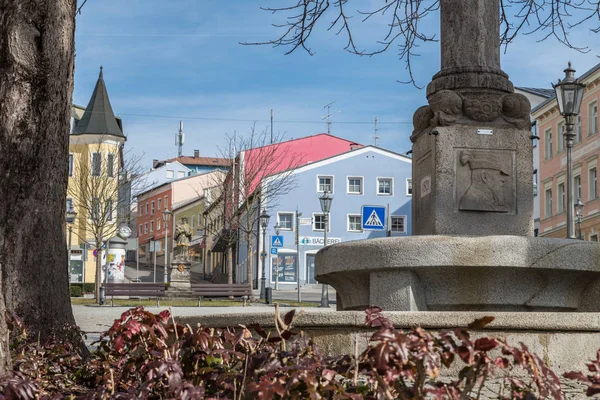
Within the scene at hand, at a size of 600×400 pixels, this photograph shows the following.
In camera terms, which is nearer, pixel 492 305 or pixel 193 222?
pixel 492 305

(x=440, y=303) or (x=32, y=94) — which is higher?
(x=32, y=94)

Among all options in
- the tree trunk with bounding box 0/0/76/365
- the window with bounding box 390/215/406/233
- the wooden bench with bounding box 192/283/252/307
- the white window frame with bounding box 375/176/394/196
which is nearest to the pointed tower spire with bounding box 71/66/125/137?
the white window frame with bounding box 375/176/394/196

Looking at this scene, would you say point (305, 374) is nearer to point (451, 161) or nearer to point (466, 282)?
point (466, 282)

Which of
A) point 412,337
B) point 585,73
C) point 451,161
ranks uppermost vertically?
point 585,73

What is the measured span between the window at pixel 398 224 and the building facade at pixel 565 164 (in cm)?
1074

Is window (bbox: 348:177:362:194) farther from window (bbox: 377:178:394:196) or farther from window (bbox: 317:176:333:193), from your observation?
window (bbox: 377:178:394:196)

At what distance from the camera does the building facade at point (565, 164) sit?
47.7 m

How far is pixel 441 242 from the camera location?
6.55 metres

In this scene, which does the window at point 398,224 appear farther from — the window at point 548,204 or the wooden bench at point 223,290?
the wooden bench at point 223,290

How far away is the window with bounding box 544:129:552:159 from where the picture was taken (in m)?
55.1

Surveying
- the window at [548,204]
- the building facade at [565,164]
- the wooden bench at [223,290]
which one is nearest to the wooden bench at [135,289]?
the wooden bench at [223,290]

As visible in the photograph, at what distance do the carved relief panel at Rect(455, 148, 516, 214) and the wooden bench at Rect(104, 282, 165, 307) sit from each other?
25.5m

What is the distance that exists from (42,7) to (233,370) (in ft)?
13.6

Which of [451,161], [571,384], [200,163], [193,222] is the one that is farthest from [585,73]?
[200,163]
